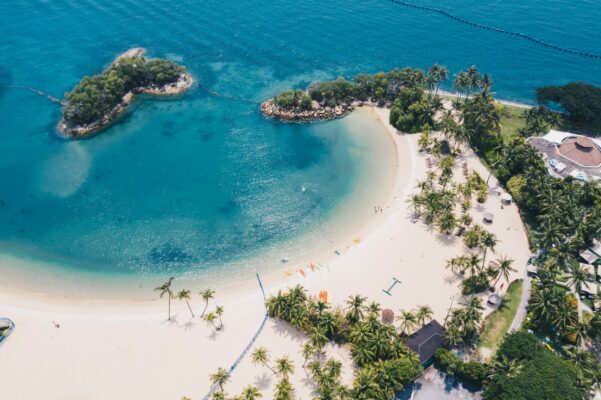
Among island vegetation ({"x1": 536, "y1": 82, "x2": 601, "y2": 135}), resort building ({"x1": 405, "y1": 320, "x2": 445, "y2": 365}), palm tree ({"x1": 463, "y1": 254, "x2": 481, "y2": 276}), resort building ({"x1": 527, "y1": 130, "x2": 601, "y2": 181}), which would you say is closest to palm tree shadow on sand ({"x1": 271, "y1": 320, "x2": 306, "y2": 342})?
resort building ({"x1": 405, "y1": 320, "x2": 445, "y2": 365})

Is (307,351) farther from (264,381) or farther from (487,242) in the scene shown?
(487,242)

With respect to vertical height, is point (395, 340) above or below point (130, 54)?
below

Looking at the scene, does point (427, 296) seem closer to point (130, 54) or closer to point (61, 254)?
point (61, 254)

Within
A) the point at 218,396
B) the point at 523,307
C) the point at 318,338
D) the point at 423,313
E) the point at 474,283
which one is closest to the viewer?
the point at 218,396

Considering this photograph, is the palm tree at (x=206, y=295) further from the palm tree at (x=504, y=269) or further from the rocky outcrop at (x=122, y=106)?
the rocky outcrop at (x=122, y=106)

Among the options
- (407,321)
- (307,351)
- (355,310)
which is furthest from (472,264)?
(307,351)

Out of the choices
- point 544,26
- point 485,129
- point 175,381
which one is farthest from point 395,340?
point 544,26

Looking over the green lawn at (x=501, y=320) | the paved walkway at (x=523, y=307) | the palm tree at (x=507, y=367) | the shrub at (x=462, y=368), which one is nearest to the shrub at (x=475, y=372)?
the shrub at (x=462, y=368)
